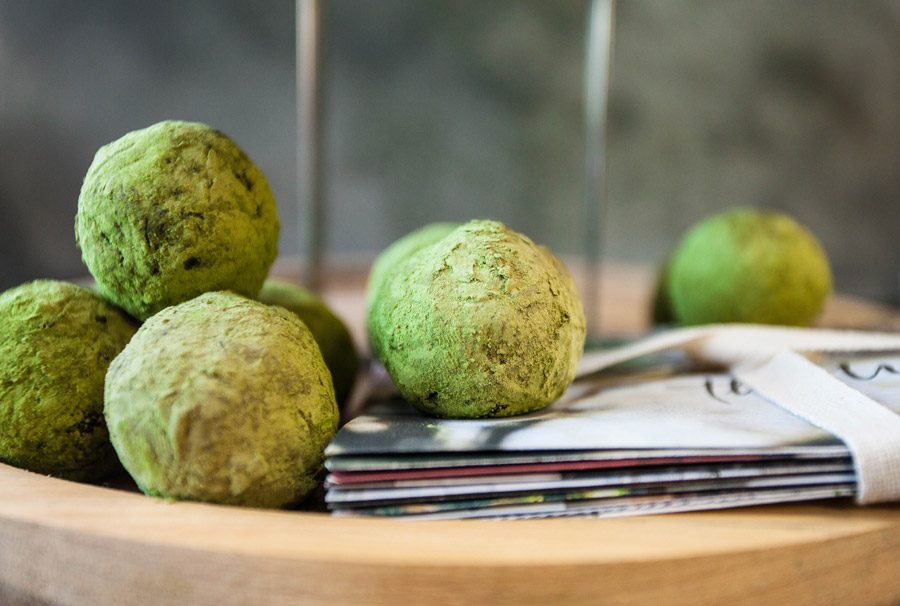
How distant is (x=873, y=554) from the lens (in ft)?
0.98

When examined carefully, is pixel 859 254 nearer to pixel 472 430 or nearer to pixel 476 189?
pixel 476 189

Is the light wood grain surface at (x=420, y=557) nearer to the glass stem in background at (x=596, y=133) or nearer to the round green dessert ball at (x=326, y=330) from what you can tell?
the round green dessert ball at (x=326, y=330)

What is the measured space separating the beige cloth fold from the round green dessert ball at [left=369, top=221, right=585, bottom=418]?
0.12m

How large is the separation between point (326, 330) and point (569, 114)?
133 centimetres

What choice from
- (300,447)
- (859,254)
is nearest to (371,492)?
(300,447)

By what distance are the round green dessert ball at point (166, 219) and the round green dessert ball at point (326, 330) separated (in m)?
0.07

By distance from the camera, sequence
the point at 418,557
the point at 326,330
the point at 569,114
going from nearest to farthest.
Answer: the point at 418,557 → the point at 326,330 → the point at 569,114

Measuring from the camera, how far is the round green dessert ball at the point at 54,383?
36 cm

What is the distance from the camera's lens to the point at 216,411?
0.99 ft

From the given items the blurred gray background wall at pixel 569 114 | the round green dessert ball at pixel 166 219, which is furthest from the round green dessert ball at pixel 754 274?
the blurred gray background wall at pixel 569 114

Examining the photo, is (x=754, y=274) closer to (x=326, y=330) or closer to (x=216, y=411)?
(x=326, y=330)

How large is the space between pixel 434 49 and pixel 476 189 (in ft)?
1.06

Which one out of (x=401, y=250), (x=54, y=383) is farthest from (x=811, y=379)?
(x=54, y=383)

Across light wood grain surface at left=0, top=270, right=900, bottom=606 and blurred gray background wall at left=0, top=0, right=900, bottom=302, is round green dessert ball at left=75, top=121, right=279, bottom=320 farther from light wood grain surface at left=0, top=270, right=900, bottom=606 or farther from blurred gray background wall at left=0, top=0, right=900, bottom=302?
blurred gray background wall at left=0, top=0, right=900, bottom=302
